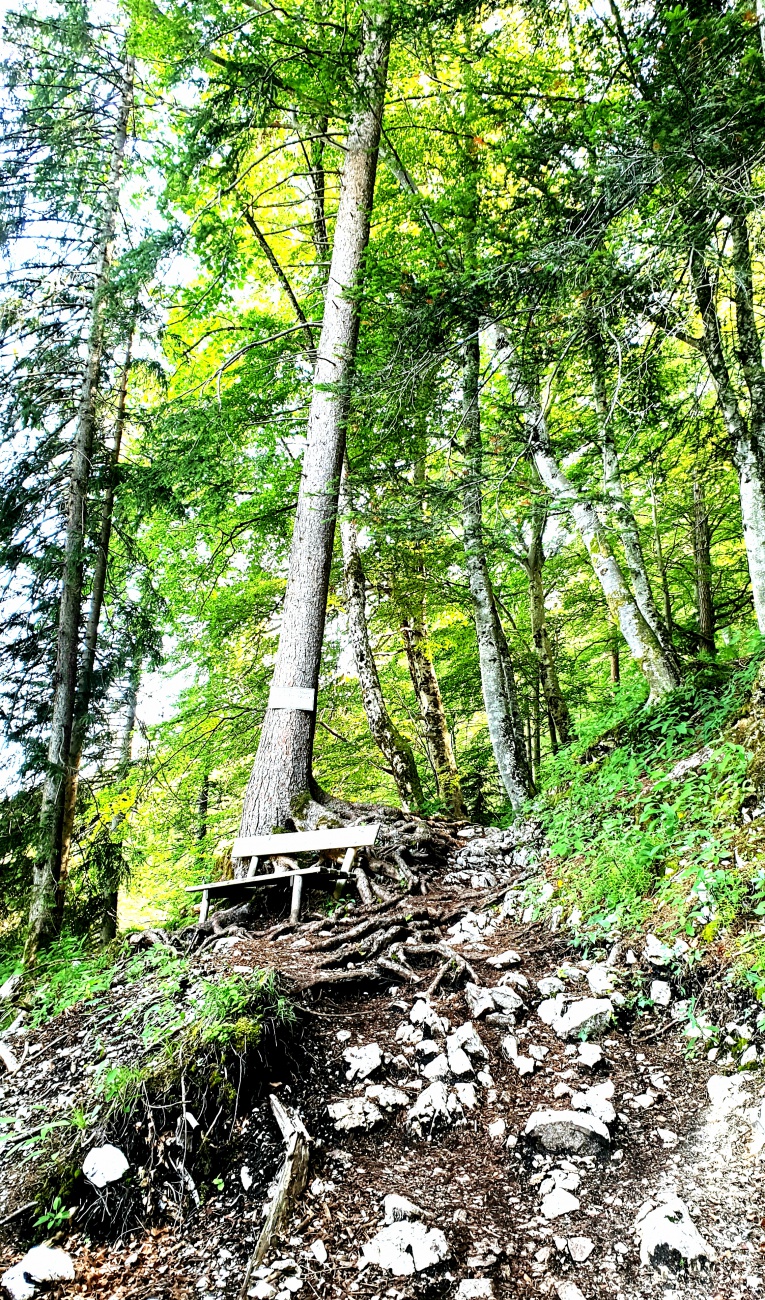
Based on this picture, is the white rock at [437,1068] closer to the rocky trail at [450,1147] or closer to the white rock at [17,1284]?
the rocky trail at [450,1147]

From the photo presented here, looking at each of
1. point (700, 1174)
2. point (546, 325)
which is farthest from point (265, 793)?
point (546, 325)

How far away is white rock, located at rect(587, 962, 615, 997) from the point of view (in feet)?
11.5

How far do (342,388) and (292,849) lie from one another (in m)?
4.51

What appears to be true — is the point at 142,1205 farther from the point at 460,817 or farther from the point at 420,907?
the point at 460,817

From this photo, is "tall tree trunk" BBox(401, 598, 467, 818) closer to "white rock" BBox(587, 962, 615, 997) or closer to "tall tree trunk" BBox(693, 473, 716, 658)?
"tall tree trunk" BBox(693, 473, 716, 658)

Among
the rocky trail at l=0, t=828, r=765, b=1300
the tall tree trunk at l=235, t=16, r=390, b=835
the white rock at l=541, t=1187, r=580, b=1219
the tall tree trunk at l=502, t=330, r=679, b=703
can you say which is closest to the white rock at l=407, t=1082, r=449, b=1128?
the rocky trail at l=0, t=828, r=765, b=1300

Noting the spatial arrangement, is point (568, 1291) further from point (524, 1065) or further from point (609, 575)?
point (609, 575)

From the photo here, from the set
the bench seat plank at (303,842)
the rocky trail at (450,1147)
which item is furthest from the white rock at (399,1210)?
the bench seat plank at (303,842)

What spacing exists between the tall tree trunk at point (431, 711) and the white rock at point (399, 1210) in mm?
7396

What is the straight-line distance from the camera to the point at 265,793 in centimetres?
608

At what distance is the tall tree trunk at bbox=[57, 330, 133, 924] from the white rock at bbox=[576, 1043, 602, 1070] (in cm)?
609

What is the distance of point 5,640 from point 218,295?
215 inches

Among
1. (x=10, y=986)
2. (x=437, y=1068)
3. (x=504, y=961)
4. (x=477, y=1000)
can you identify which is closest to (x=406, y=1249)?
(x=437, y=1068)

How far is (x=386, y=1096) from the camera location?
2986 millimetres
